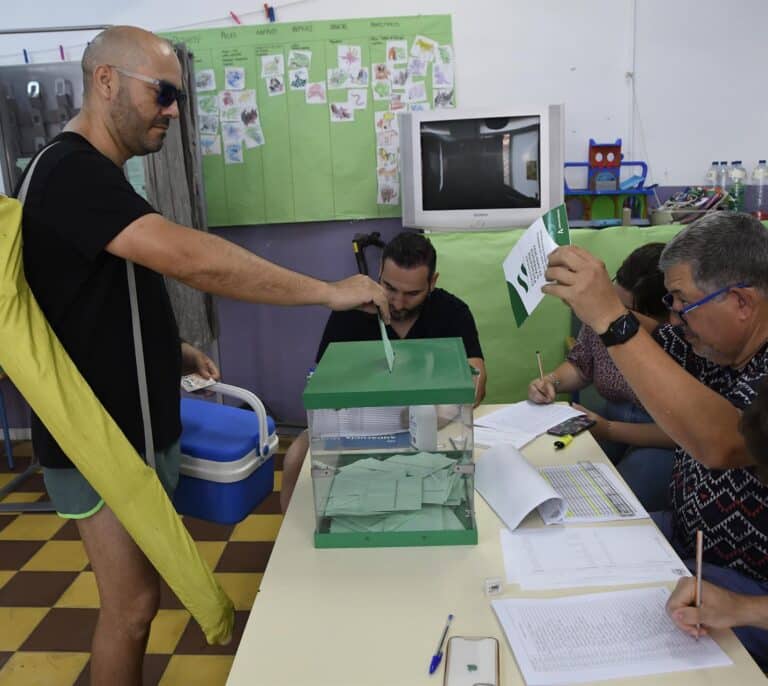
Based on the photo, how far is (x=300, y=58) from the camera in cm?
363

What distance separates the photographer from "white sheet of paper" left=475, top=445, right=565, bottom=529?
1.35 metres

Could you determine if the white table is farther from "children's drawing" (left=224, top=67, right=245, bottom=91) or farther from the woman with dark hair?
"children's drawing" (left=224, top=67, right=245, bottom=91)

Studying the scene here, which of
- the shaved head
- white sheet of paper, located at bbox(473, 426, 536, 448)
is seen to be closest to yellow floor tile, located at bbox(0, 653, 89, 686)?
white sheet of paper, located at bbox(473, 426, 536, 448)

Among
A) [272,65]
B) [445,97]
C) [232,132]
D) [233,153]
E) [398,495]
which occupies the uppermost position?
[272,65]

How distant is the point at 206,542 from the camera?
9.15 ft

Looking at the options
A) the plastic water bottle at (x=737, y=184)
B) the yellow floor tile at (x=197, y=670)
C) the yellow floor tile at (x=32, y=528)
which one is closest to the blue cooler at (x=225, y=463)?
the yellow floor tile at (x=197, y=670)

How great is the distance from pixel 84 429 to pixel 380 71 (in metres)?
2.83

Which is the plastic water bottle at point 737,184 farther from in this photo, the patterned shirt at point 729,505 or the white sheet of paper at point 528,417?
the patterned shirt at point 729,505

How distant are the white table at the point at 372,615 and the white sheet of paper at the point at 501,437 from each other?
14.1 inches

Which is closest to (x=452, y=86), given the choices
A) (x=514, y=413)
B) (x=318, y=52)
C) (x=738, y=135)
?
(x=318, y=52)

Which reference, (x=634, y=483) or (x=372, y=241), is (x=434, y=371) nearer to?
(x=634, y=483)

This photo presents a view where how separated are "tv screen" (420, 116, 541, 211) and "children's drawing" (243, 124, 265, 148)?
1014 millimetres

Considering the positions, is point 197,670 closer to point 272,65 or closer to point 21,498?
point 21,498

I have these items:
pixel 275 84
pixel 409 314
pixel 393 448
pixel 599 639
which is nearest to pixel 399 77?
pixel 275 84
